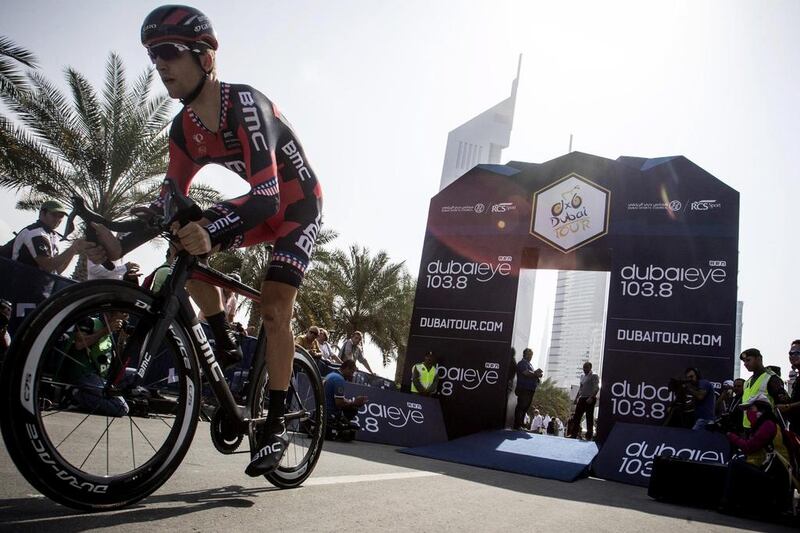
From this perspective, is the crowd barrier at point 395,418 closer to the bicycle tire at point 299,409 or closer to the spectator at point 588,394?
the spectator at point 588,394

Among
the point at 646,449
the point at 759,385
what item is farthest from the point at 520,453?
the point at 759,385

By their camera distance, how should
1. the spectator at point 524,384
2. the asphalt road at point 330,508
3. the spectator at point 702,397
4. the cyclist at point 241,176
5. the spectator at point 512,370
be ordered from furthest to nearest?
the spectator at point 524,384
the spectator at point 512,370
the spectator at point 702,397
the cyclist at point 241,176
the asphalt road at point 330,508

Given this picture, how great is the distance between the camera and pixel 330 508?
8.76 feet

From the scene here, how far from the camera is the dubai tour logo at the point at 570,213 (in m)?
12.2

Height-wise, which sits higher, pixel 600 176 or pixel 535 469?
pixel 600 176

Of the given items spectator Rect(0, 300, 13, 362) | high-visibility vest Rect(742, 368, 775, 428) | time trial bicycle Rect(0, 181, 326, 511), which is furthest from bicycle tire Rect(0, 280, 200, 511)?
high-visibility vest Rect(742, 368, 775, 428)

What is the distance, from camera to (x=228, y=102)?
2.73 meters

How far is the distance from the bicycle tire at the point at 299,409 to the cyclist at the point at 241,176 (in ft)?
0.74

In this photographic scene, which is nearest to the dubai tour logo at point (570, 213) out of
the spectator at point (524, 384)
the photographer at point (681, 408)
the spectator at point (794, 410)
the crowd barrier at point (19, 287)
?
the spectator at point (524, 384)

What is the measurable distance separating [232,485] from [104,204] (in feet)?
50.9

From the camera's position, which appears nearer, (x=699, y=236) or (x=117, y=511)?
(x=117, y=511)

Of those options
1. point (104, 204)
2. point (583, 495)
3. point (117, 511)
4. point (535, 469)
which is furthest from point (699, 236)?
point (104, 204)

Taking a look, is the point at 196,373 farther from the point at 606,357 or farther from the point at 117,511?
the point at 606,357

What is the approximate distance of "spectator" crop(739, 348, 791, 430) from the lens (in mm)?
7371
